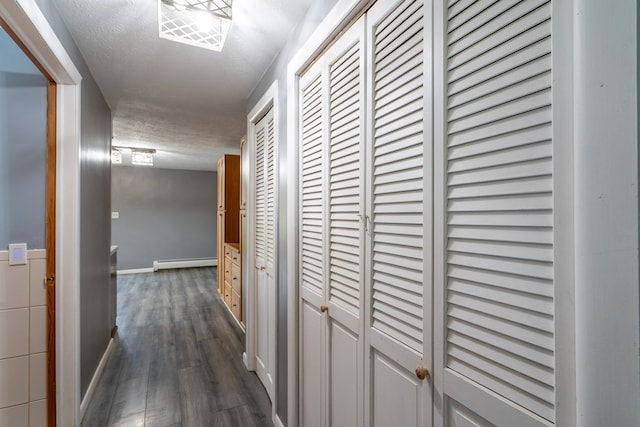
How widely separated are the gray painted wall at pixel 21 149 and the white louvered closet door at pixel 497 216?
200 centimetres

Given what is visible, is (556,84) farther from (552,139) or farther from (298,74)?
(298,74)

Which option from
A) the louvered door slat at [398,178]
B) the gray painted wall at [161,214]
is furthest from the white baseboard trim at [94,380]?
the gray painted wall at [161,214]

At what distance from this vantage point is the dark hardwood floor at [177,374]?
190 centimetres

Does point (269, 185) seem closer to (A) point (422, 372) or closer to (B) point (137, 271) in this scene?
(A) point (422, 372)

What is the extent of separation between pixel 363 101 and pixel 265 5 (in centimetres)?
81

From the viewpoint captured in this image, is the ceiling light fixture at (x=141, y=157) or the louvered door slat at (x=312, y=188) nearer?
the louvered door slat at (x=312, y=188)

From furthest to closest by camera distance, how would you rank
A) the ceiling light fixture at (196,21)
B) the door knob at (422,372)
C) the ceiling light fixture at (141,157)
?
1. the ceiling light fixture at (141,157)
2. the ceiling light fixture at (196,21)
3. the door knob at (422,372)

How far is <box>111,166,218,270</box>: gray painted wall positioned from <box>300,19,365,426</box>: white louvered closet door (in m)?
5.91

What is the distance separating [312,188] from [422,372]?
2.88 feet

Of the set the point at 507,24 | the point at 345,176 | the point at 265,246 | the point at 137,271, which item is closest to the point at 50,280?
the point at 265,246

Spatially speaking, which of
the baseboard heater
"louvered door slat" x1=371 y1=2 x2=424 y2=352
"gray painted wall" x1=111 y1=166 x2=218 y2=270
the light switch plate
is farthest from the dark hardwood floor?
"gray painted wall" x1=111 y1=166 x2=218 y2=270

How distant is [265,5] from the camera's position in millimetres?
1400

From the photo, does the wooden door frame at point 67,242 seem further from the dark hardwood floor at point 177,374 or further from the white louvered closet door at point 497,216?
the white louvered closet door at point 497,216

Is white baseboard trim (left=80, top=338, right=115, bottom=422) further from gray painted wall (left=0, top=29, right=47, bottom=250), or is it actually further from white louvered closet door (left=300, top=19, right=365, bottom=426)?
white louvered closet door (left=300, top=19, right=365, bottom=426)
